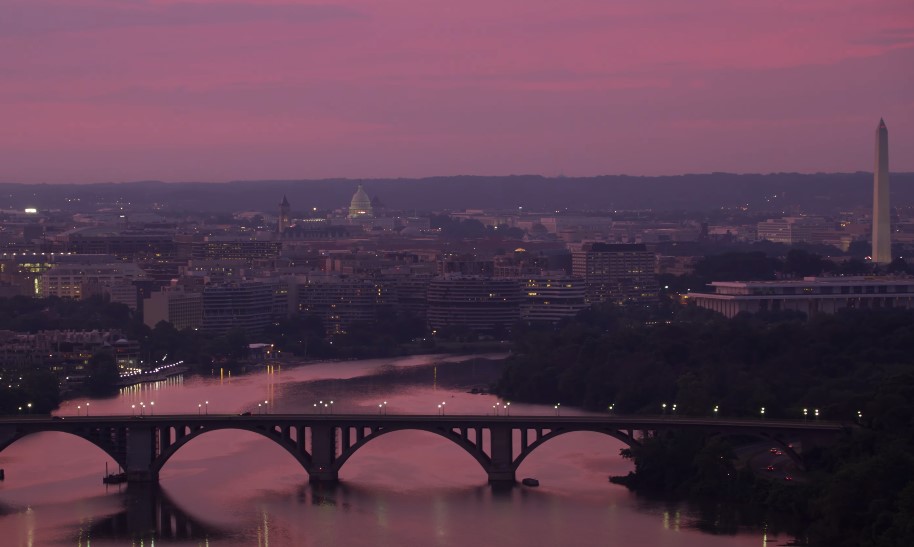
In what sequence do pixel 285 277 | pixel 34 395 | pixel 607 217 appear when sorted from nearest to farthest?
pixel 34 395 < pixel 285 277 < pixel 607 217

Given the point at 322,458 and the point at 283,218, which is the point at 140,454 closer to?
the point at 322,458

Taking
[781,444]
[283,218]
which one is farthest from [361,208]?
[781,444]

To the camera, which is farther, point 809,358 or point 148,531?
point 809,358

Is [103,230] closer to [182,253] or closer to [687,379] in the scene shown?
[182,253]

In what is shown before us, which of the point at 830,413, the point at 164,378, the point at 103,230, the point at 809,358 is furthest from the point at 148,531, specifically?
the point at 103,230

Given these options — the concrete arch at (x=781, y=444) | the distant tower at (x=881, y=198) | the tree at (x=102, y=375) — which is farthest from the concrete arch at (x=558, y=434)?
the distant tower at (x=881, y=198)

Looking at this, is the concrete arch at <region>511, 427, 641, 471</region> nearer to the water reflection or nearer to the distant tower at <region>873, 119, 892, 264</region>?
the water reflection

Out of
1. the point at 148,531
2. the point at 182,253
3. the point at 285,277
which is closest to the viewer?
the point at 148,531
